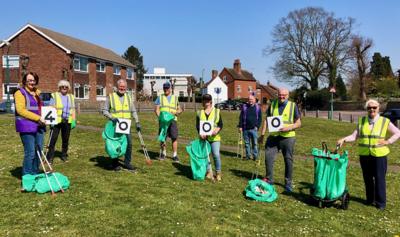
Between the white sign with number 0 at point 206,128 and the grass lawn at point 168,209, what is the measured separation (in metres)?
1.07

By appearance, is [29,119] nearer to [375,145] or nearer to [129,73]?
[375,145]

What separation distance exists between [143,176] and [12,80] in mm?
40736

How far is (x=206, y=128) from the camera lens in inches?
334

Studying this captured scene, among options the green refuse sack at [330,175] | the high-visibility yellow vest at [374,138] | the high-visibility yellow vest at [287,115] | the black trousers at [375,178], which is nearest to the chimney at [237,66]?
the high-visibility yellow vest at [287,115]

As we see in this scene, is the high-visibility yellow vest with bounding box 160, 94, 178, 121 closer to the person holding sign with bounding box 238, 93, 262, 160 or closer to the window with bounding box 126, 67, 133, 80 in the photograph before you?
the person holding sign with bounding box 238, 93, 262, 160

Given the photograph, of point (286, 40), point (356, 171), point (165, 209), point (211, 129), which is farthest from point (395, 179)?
point (286, 40)

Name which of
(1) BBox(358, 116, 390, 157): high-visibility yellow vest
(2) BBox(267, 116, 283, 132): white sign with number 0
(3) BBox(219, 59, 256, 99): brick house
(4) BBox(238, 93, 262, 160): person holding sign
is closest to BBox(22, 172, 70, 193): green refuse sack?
(2) BBox(267, 116, 283, 132): white sign with number 0

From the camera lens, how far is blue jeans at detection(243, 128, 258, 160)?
468 inches

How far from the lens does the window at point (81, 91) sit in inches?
1769

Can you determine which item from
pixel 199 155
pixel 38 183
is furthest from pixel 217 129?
pixel 38 183

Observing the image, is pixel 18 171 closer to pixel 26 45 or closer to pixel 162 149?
pixel 162 149

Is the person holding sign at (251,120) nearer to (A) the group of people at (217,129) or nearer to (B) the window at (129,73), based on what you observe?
(A) the group of people at (217,129)

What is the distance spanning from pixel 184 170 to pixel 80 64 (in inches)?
1530

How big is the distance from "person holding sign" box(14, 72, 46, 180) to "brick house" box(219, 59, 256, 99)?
77.6 m
